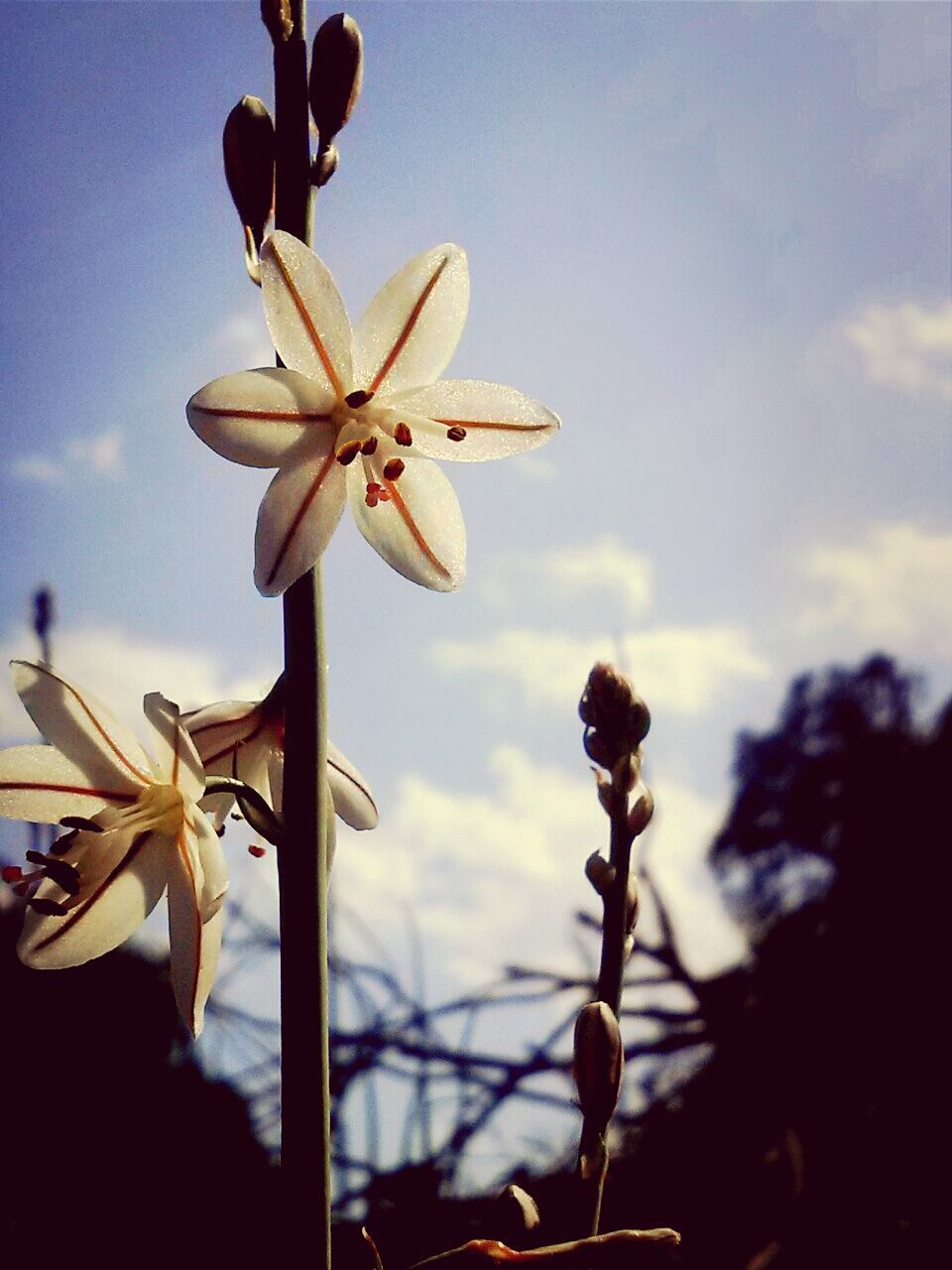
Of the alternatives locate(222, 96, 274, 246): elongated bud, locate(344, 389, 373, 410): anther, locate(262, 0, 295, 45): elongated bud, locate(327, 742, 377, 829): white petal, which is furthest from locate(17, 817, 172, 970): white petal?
locate(262, 0, 295, 45): elongated bud

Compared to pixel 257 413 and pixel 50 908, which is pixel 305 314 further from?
pixel 50 908

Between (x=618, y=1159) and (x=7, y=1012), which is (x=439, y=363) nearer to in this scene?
(x=618, y=1159)

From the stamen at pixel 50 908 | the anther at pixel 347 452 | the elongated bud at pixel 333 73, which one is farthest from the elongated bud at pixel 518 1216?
the elongated bud at pixel 333 73

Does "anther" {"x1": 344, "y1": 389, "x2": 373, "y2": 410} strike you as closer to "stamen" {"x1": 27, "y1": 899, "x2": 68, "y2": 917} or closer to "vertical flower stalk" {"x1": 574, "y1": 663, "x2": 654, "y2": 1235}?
"vertical flower stalk" {"x1": 574, "y1": 663, "x2": 654, "y2": 1235}

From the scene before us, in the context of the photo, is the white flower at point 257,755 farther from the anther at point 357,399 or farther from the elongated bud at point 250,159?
the elongated bud at point 250,159

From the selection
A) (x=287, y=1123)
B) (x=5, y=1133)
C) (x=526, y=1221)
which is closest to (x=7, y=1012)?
(x=5, y=1133)

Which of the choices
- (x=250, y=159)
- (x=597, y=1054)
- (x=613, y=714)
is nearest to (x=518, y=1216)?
(x=597, y=1054)
